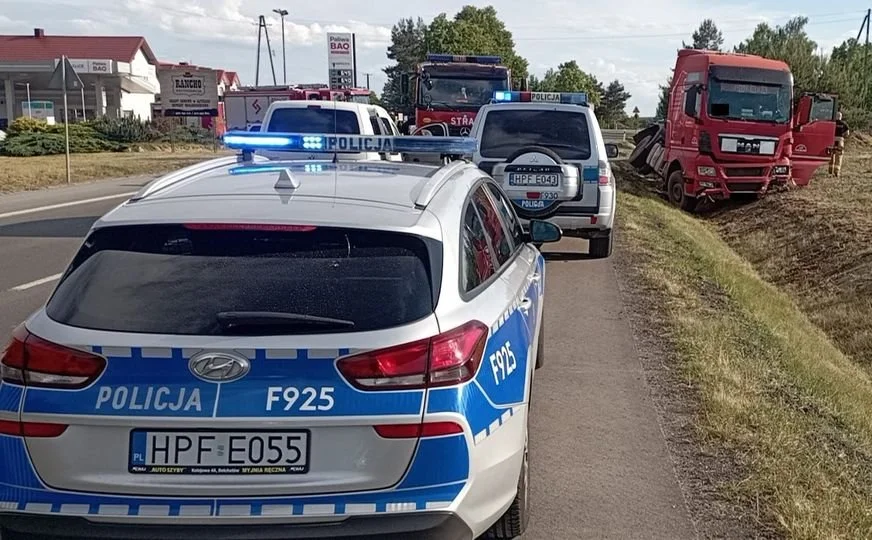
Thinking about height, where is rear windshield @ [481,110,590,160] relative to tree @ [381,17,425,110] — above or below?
below

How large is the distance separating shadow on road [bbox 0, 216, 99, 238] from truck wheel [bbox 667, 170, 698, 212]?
12.7 meters

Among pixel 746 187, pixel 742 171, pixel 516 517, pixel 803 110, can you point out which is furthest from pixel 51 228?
pixel 803 110

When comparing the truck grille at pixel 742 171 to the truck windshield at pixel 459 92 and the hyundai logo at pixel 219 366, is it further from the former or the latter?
the hyundai logo at pixel 219 366

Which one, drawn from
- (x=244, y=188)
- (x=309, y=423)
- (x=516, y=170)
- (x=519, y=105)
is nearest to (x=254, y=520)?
(x=309, y=423)

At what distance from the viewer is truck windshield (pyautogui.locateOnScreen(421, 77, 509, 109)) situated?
70.1ft

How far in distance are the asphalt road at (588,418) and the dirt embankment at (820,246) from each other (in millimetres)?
3186

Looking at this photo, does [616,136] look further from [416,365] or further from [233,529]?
[233,529]

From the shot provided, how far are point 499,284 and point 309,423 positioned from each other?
4.28 feet

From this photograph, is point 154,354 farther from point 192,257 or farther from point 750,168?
point 750,168

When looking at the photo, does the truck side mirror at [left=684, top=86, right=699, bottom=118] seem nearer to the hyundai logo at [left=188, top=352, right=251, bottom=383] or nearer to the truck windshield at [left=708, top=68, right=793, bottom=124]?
the truck windshield at [left=708, top=68, right=793, bottom=124]

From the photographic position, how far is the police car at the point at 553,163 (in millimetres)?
10234

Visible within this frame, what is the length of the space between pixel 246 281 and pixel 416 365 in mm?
639

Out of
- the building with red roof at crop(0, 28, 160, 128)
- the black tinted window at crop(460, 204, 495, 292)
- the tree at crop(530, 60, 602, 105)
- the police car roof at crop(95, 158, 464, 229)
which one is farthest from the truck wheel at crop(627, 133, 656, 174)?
the tree at crop(530, 60, 602, 105)

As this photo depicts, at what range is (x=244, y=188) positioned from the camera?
3.68 meters
